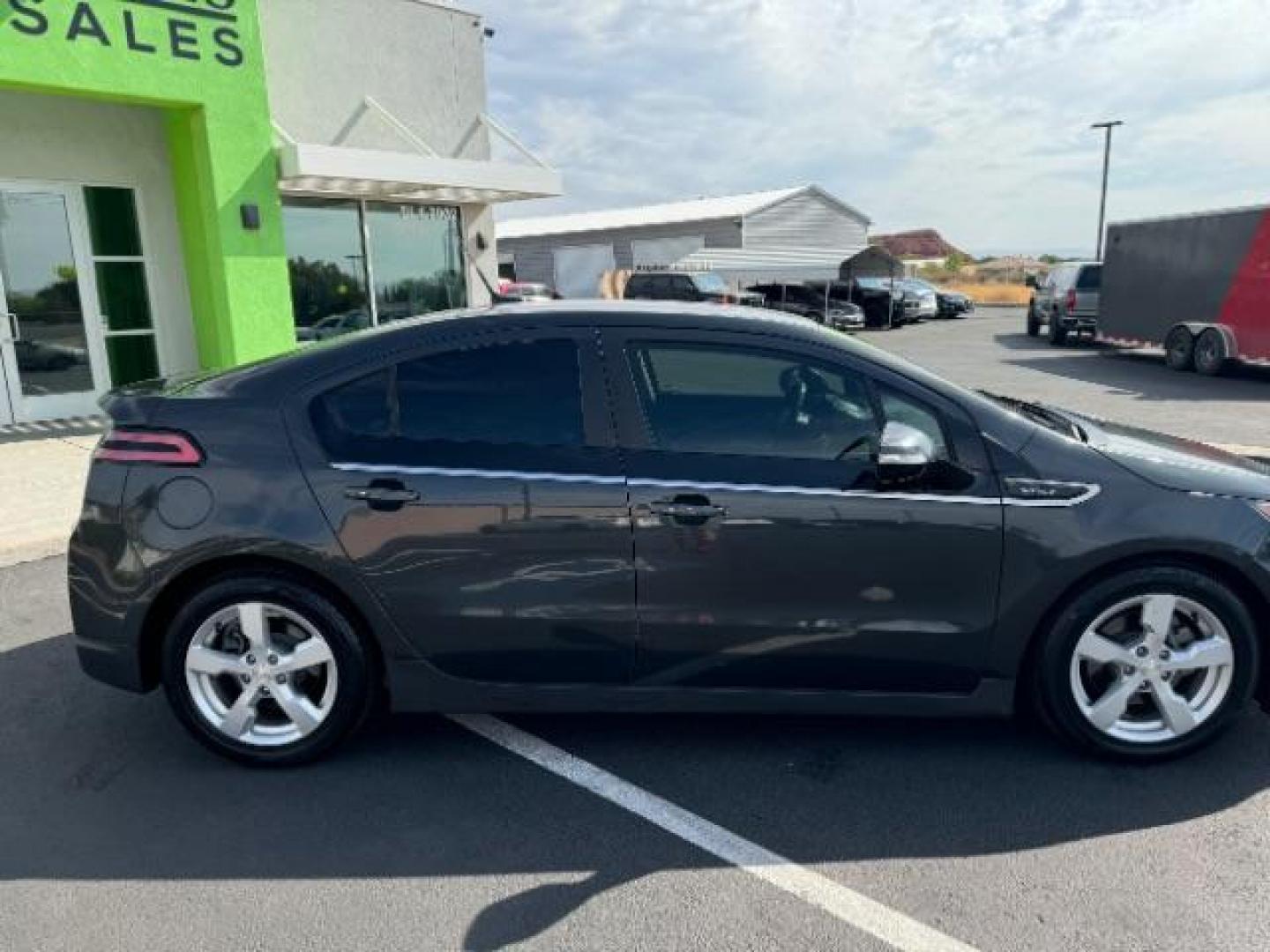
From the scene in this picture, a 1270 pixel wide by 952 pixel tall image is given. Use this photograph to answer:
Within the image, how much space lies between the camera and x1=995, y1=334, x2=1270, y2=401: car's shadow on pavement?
12.4 meters

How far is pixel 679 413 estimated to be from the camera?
3.05 m

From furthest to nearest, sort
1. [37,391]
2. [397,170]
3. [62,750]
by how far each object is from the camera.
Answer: [397,170], [37,391], [62,750]

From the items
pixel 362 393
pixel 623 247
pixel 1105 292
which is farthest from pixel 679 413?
pixel 623 247

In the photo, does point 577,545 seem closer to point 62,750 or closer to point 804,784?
point 804,784

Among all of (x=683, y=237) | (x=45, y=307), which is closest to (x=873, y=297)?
(x=683, y=237)

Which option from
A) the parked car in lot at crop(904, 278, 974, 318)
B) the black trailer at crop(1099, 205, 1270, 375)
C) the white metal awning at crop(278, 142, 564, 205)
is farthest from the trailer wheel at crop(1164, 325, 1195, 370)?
the parked car in lot at crop(904, 278, 974, 318)

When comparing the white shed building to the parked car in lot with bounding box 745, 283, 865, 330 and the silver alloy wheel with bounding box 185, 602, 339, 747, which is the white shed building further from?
the silver alloy wheel with bounding box 185, 602, 339, 747

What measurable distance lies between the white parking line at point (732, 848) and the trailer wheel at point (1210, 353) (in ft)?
47.6

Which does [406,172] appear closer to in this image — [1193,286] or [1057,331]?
[1193,286]

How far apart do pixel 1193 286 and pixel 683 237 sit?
2243cm

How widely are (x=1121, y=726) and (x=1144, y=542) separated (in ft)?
2.20

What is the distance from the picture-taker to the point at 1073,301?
63.8 ft

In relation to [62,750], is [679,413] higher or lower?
higher

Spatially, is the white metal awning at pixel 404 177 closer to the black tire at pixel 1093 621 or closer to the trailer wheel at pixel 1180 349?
the black tire at pixel 1093 621
